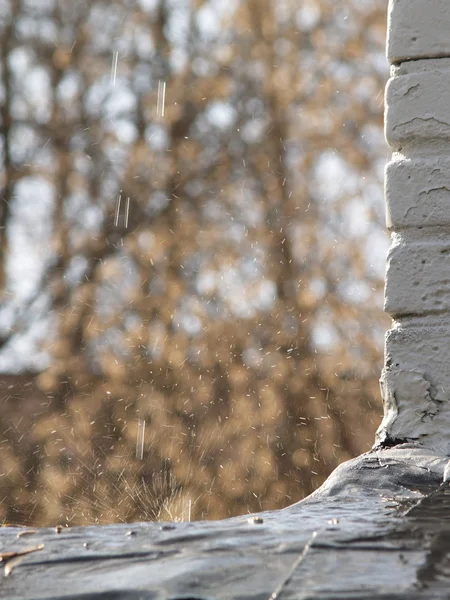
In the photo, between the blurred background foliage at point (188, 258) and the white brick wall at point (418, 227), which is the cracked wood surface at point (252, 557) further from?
the blurred background foliage at point (188, 258)

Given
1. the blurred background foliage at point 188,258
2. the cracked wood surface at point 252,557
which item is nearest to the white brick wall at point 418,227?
the cracked wood surface at point 252,557

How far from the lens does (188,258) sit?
21.6ft

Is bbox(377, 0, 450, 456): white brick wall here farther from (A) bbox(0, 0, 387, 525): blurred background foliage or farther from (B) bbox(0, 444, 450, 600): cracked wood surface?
(A) bbox(0, 0, 387, 525): blurred background foliage

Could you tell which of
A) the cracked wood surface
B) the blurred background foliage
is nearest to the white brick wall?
the cracked wood surface

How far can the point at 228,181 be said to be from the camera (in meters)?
6.73

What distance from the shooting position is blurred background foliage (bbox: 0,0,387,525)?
6.26 meters

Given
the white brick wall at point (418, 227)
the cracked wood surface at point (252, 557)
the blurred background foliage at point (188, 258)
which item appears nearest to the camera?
the cracked wood surface at point (252, 557)

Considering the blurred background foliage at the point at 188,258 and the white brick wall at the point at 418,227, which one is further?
the blurred background foliage at the point at 188,258

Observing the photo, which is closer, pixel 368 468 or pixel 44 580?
pixel 44 580

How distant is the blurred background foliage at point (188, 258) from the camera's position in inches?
247

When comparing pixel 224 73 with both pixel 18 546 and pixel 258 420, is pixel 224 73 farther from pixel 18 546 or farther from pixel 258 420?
pixel 18 546

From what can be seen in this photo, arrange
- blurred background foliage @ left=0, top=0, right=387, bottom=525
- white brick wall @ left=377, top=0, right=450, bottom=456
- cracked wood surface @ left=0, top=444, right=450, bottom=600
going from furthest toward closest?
blurred background foliage @ left=0, top=0, right=387, bottom=525
white brick wall @ left=377, top=0, right=450, bottom=456
cracked wood surface @ left=0, top=444, right=450, bottom=600

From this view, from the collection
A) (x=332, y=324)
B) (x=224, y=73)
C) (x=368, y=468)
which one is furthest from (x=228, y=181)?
(x=368, y=468)

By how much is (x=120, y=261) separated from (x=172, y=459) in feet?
4.85
